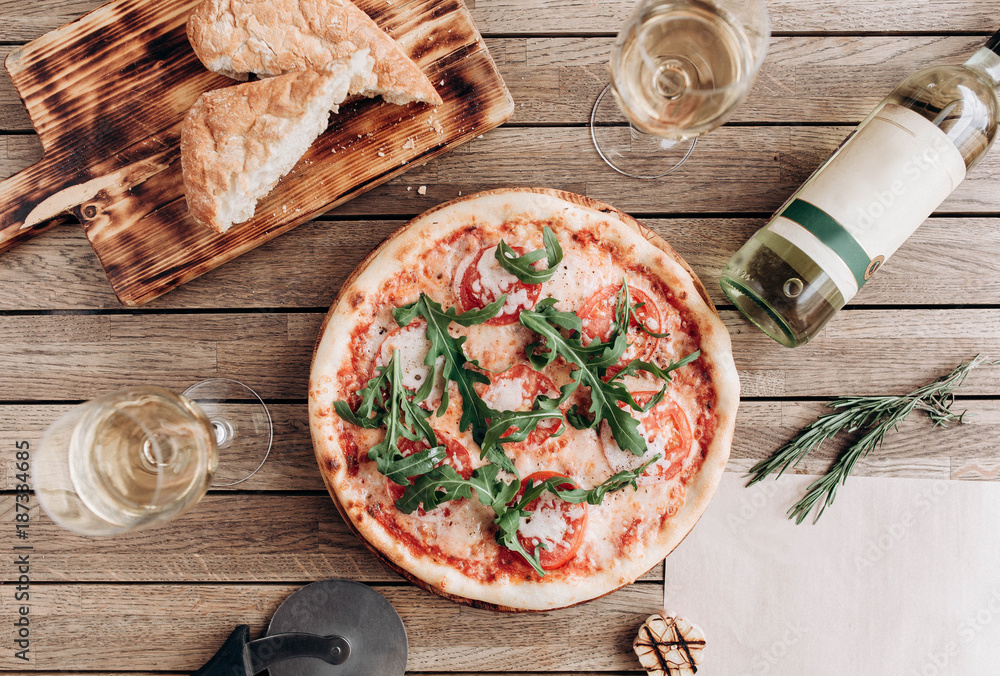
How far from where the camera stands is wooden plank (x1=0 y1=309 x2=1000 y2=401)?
189 centimetres

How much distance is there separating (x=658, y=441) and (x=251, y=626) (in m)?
1.34

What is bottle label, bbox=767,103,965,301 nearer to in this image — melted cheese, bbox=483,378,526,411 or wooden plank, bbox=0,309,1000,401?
wooden plank, bbox=0,309,1000,401

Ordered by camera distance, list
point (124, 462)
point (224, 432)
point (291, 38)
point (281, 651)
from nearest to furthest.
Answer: point (124, 462), point (291, 38), point (281, 651), point (224, 432)

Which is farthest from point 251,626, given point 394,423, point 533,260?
point 533,260

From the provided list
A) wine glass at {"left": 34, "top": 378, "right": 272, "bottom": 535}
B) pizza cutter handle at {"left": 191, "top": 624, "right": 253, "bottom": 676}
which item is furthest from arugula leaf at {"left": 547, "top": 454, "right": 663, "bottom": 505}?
pizza cutter handle at {"left": 191, "top": 624, "right": 253, "bottom": 676}

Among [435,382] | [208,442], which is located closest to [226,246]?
[208,442]

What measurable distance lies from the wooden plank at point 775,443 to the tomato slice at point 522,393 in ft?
1.96

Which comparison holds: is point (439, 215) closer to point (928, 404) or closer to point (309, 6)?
point (309, 6)

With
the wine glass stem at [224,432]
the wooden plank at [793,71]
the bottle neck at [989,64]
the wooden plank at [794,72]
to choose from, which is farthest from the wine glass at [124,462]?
the bottle neck at [989,64]

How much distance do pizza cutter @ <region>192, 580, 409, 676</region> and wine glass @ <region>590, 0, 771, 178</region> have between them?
5.06 feet

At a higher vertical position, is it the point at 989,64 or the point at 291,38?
the point at 291,38

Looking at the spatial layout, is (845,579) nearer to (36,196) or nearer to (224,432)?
(224,432)

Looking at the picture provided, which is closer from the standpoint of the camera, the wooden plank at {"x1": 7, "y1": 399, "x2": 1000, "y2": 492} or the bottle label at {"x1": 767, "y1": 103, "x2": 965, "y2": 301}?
the bottle label at {"x1": 767, "y1": 103, "x2": 965, "y2": 301}

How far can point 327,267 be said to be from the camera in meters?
1.88
